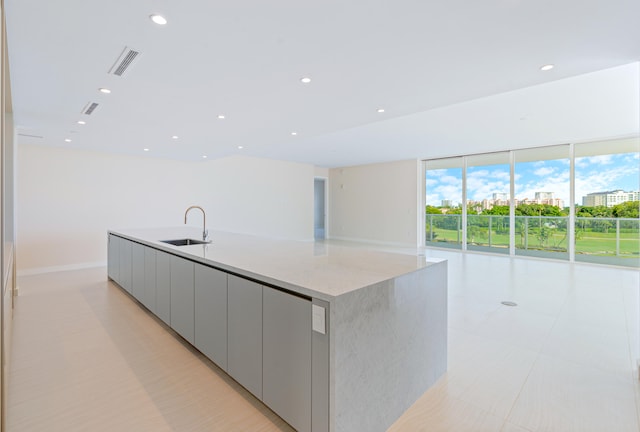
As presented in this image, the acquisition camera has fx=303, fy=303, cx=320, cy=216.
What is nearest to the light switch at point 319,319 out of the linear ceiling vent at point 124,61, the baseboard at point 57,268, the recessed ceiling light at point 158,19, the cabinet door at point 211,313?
the cabinet door at point 211,313

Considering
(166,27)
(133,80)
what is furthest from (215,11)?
(133,80)

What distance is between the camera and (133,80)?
284cm

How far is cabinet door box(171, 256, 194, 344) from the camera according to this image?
2.53 metres

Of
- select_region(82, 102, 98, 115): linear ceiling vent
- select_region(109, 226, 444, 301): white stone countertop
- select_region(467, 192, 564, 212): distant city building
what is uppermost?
select_region(82, 102, 98, 115): linear ceiling vent

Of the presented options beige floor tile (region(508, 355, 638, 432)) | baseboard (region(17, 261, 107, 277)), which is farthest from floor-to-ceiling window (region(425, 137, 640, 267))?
baseboard (region(17, 261, 107, 277))

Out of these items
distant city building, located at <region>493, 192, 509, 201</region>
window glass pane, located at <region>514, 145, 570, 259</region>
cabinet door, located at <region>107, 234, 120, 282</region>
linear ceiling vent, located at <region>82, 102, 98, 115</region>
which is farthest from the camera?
distant city building, located at <region>493, 192, 509, 201</region>

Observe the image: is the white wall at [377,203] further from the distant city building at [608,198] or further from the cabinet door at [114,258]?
the cabinet door at [114,258]

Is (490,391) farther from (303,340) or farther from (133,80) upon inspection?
(133,80)

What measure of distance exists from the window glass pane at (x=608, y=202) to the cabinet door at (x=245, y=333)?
769cm

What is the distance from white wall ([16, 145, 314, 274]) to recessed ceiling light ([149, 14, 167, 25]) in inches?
214

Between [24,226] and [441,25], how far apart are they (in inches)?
281

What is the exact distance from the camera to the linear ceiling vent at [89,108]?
346 cm

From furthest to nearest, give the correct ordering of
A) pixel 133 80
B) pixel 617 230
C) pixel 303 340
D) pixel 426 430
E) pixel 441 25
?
1. pixel 617 230
2. pixel 133 80
3. pixel 441 25
4. pixel 426 430
5. pixel 303 340

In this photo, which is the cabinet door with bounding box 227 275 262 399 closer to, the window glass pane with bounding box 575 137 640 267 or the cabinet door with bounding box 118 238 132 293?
the cabinet door with bounding box 118 238 132 293
